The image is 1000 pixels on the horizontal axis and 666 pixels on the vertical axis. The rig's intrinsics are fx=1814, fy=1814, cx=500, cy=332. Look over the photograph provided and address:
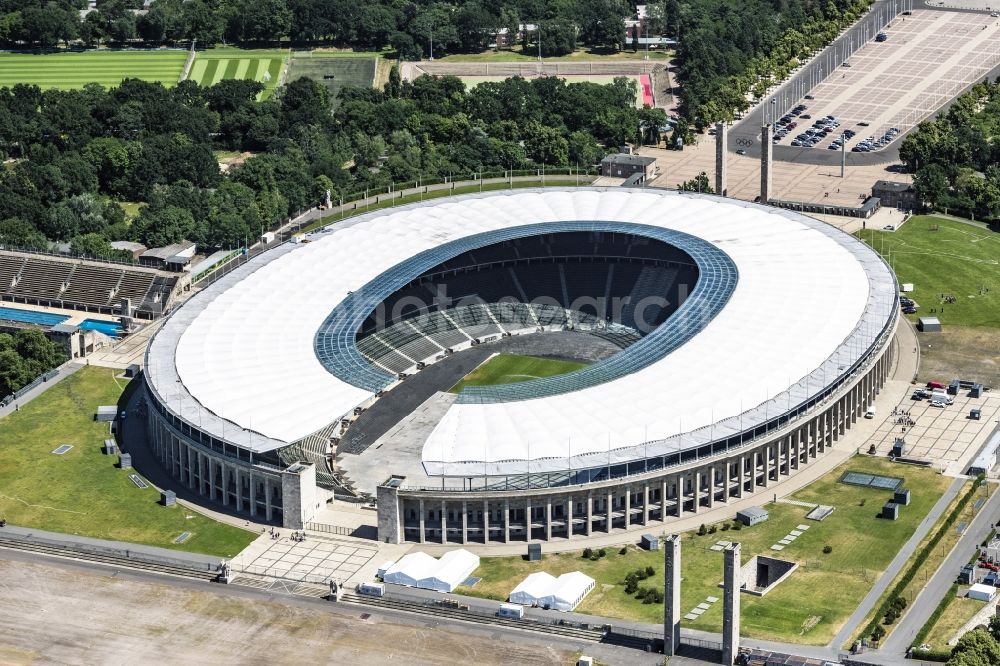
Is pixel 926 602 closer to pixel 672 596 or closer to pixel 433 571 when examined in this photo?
pixel 672 596

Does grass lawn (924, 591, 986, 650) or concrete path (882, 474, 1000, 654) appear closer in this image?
grass lawn (924, 591, 986, 650)

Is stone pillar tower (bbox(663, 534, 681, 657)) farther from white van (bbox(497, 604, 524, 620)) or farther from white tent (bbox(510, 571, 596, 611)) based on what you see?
white van (bbox(497, 604, 524, 620))

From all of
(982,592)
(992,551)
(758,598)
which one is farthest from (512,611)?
(992,551)

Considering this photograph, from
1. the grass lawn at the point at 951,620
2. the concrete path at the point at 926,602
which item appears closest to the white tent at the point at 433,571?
the concrete path at the point at 926,602

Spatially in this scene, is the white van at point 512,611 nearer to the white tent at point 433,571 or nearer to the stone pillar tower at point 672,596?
the white tent at point 433,571

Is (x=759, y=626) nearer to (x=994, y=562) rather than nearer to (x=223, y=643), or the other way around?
(x=994, y=562)

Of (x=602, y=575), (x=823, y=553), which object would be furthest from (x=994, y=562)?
(x=602, y=575)

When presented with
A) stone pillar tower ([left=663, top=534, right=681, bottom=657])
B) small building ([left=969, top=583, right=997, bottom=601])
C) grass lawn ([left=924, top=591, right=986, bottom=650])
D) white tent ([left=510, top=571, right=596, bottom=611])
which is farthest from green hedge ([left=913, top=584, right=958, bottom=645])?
white tent ([left=510, top=571, right=596, bottom=611])
